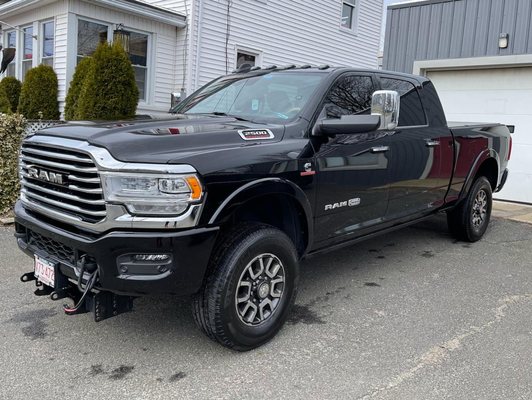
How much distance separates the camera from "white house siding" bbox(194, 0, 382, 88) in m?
12.0

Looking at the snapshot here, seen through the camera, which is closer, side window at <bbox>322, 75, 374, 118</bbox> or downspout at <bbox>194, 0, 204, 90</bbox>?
side window at <bbox>322, 75, 374, 118</bbox>

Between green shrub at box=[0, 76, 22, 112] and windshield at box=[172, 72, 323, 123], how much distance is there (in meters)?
8.86

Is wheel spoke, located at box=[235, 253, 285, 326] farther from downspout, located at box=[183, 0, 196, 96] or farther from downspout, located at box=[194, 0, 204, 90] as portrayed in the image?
downspout, located at box=[194, 0, 204, 90]

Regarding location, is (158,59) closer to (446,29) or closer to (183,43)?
(183,43)

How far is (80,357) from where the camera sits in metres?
3.19

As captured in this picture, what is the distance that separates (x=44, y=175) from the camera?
127 inches

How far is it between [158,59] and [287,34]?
4.11m

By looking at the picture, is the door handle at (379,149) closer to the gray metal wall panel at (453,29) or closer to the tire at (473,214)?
the tire at (473,214)

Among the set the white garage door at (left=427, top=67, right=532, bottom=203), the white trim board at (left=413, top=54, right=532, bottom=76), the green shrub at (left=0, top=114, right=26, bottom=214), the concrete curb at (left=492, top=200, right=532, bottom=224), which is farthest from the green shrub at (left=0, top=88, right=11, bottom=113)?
the concrete curb at (left=492, top=200, right=532, bottom=224)

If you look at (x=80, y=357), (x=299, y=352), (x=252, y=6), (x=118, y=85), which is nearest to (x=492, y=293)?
(x=299, y=352)

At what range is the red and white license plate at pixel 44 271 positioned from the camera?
3057 mm

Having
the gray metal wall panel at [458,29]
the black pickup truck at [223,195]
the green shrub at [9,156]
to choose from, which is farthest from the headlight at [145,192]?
the gray metal wall panel at [458,29]

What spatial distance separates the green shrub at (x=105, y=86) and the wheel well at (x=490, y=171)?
5968 mm

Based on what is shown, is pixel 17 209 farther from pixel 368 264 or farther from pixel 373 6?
pixel 373 6
